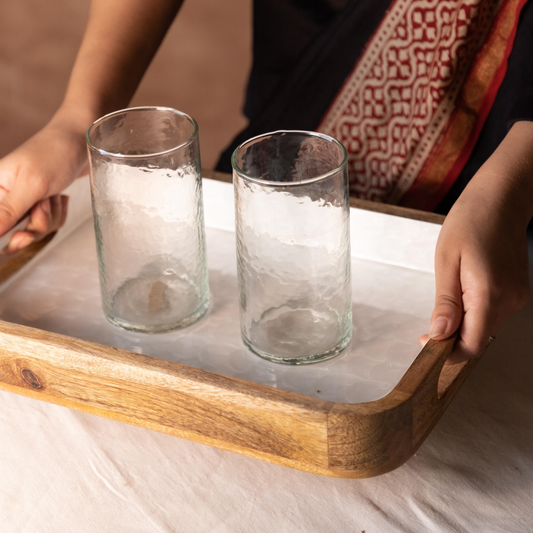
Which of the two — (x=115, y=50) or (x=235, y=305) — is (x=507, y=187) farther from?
(x=115, y=50)

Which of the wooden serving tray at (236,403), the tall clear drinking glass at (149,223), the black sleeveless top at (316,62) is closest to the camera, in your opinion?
the wooden serving tray at (236,403)

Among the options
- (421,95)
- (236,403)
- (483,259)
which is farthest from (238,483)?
(421,95)

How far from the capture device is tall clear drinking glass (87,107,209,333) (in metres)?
0.43

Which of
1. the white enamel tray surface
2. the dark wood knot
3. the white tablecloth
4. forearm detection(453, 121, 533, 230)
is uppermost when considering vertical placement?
forearm detection(453, 121, 533, 230)

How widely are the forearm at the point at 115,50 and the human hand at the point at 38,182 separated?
0.21 feet

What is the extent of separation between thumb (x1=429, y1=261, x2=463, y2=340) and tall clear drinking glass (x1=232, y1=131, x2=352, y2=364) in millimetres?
57

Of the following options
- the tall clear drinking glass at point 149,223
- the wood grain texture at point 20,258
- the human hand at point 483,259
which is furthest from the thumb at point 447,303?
the wood grain texture at point 20,258

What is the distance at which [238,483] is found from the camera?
40 cm

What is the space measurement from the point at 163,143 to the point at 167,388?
0.67 feet

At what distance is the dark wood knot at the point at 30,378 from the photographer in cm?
39

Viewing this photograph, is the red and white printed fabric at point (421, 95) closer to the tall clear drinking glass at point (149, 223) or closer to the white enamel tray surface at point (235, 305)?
the white enamel tray surface at point (235, 305)

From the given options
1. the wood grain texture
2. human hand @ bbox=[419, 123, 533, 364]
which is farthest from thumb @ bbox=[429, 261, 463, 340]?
→ the wood grain texture

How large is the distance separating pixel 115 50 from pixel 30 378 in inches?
14.9

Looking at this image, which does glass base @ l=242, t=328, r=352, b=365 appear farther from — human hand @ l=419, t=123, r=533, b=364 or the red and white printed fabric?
the red and white printed fabric
